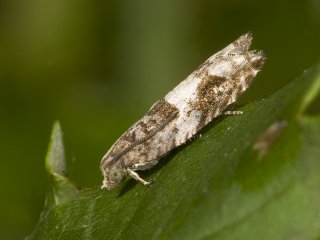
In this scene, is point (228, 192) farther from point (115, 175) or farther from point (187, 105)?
point (115, 175)

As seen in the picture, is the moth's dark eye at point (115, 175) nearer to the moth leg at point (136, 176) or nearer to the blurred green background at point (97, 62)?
the moth leg at point (136, 176)

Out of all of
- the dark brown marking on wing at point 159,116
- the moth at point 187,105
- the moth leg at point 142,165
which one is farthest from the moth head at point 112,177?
the dark brown marking on wing at point 159,116

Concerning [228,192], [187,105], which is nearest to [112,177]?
[187,105]

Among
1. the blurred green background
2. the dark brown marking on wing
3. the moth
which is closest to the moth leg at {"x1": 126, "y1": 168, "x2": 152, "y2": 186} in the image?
the moth

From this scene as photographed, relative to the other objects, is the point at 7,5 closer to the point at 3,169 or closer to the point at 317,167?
the point at 3,169

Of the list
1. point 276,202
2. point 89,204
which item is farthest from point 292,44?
point 276,202
